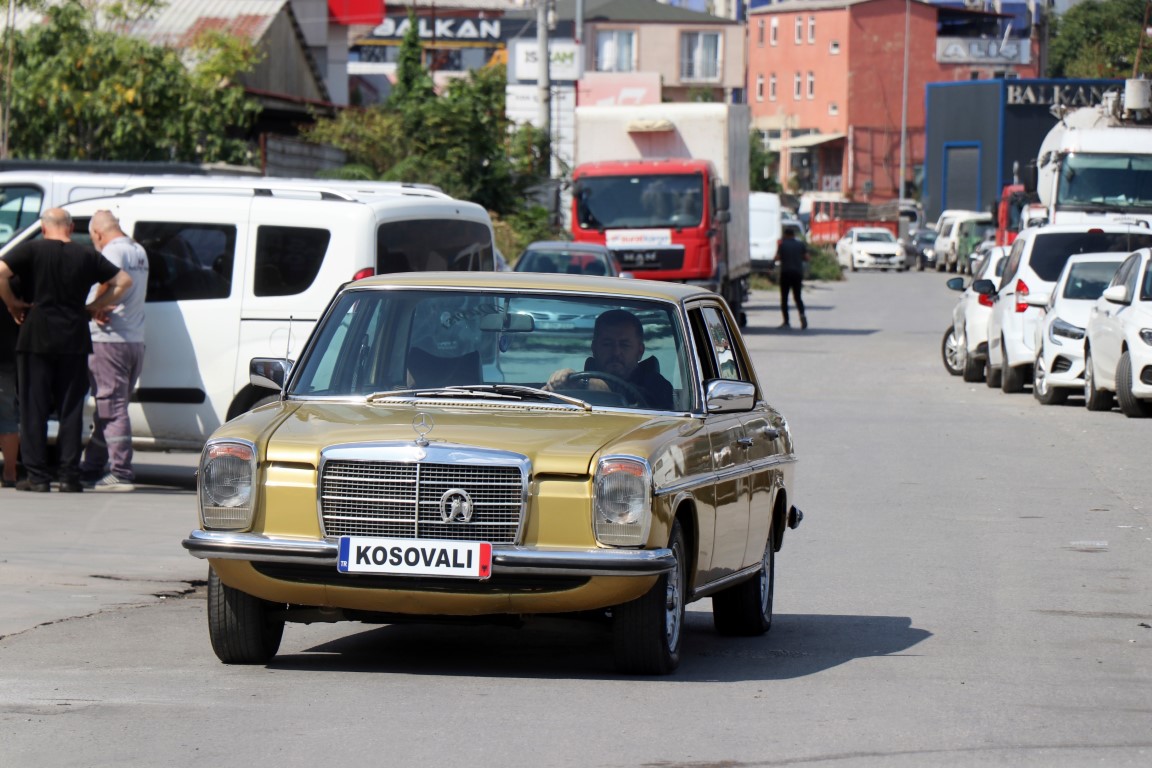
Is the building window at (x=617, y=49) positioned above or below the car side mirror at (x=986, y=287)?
above

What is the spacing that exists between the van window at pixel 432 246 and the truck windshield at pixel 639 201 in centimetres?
1912

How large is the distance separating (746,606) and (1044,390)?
1450 centimetres

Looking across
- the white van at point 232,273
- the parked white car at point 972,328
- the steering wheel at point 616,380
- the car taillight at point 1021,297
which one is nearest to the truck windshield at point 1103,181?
the parked white car at point 972,328

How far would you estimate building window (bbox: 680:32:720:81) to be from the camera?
443ft

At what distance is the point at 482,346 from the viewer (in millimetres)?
8266

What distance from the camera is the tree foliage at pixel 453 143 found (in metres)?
41.9

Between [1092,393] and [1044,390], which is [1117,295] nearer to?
[1092,393]

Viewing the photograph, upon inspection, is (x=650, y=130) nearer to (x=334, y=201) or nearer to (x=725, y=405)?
(x=334, y=201)

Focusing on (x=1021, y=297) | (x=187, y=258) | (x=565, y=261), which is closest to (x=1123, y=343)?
(x=1021, y=297)

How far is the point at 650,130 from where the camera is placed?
1422 inches

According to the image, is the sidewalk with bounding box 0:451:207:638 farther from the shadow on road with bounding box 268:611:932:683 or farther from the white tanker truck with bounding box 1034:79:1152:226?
the white tanker truck with bounding box 1034:79:1152:226

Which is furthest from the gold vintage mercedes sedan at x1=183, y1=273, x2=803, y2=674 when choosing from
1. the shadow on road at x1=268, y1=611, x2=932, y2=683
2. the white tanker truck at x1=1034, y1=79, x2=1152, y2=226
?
the white tanker truck at x1=1034, y1=79, x2=1152, y2=226

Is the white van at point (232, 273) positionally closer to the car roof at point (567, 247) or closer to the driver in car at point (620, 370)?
the driver in car at point (620, 370)

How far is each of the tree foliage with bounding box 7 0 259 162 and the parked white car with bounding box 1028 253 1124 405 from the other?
16.3m
